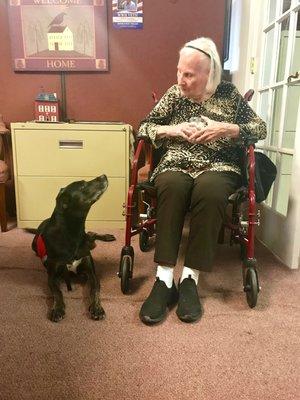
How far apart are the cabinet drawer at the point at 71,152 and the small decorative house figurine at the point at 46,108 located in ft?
0.91

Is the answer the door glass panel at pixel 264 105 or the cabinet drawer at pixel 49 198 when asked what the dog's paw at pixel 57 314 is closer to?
the cabinet drawer at pixel 49 198

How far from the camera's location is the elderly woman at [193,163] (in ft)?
3.80

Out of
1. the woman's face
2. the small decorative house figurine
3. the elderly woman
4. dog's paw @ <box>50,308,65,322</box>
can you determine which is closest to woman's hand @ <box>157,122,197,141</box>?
the elderly woman

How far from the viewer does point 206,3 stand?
228 cm

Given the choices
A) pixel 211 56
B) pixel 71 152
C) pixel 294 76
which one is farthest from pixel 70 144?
pixel 294 76

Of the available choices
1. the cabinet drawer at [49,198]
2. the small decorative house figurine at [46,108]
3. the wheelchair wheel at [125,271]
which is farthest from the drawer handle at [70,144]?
the wheelchair wheel at [125,271]

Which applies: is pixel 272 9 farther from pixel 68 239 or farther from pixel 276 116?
pixel 68 239

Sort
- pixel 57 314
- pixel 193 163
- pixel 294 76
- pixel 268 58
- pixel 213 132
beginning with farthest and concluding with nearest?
pixel 268 58 < pixel 294 76 < pixel 193 163 < pixel 213 132 < pixel 57 314

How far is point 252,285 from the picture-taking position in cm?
114

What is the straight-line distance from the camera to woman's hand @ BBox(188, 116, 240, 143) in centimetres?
125

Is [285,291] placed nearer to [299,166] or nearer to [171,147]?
[299,166]

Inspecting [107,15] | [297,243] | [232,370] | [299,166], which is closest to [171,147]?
[299,166]

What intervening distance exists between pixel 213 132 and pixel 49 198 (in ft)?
4.05

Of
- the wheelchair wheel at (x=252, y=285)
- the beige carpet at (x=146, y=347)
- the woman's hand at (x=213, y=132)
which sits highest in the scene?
the woman's hand at (x=213, y=132)
